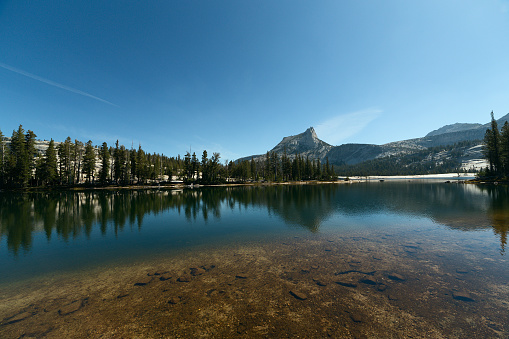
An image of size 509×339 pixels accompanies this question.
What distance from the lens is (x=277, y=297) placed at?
9.36 m

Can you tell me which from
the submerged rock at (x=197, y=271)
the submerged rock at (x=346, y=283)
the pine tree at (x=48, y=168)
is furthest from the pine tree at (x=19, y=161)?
the submerged rock at (x=346, y=283)

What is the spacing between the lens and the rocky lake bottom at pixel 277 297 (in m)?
7.30

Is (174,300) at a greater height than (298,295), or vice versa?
(174,300)

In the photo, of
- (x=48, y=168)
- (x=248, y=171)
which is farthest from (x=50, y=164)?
(x=248, y=171)

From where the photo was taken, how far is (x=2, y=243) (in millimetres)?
17844

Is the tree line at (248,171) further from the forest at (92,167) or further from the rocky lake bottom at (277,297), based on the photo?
the rocky lake bottom at (277,297)

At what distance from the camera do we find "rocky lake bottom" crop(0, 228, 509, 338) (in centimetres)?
730

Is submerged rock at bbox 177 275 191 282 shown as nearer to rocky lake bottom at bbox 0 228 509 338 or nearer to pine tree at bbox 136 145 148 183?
rocky lake bottom at bbox 0 228 509 338

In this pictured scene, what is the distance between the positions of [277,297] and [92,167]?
110615 mm

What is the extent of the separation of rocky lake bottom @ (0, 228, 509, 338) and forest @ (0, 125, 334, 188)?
96096 millimetres

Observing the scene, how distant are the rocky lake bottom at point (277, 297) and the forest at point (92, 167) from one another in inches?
3783

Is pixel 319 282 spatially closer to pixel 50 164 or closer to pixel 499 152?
pixel 50 164

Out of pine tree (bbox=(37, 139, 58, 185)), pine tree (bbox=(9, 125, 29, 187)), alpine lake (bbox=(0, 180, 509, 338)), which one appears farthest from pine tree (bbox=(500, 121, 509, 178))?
pine tree (bbox=(9, 125, 29, 187))

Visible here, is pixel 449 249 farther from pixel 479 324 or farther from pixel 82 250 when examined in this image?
pixel 82 250
